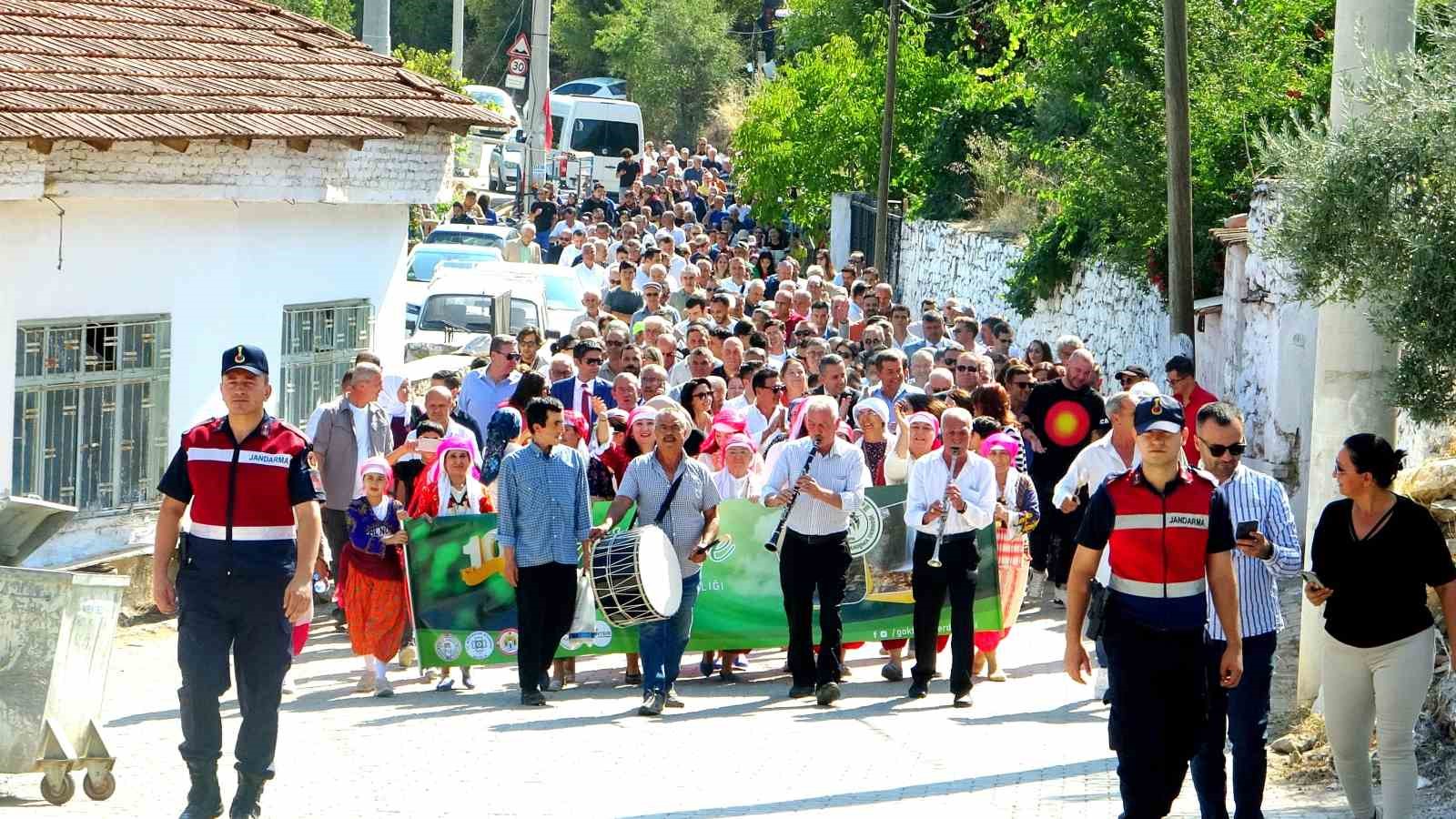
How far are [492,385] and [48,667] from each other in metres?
6.54

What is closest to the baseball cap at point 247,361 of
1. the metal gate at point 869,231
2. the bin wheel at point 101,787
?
the bin wheel at point 101,787

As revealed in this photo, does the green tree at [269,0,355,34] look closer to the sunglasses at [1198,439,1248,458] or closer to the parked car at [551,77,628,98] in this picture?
the parked car at [551,77,628,98]

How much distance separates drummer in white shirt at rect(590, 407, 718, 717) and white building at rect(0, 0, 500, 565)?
4.03 meters

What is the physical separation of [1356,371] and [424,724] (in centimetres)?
526

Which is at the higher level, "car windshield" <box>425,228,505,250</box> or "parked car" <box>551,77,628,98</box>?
"parked car" <box>551,77,628,98</box>

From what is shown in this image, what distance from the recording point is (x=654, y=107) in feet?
216

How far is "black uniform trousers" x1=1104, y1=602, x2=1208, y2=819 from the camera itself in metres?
7.92

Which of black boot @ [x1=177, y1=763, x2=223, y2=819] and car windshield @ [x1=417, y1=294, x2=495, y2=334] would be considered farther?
car windshield @ [x1=417, y1=294, x2=495, y2=334]

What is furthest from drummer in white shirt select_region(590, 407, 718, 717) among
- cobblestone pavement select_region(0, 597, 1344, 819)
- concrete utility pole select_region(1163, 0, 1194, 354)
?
concrete utility pole select_region(1163, 0, 1194, 354)

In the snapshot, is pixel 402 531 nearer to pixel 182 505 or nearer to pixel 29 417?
pixel 29 417

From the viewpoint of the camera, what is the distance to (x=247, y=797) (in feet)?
28.2

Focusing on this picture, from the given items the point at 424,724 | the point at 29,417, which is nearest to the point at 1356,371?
the point at 424,724

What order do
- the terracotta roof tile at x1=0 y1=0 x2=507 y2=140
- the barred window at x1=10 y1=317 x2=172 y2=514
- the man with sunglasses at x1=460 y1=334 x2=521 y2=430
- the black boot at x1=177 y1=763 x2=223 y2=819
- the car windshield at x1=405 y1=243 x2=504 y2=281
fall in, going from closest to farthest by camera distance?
the black boot at x1=177 y1=763 x2=223 y2=819 → the terracotta roof tile at x1=0 y1=0 x2=507 y2=140 → the barred window at x1=10 y1=317 x2=172 y2=514 → the man with sunglasses at x1=460 y1=334 x2=521 y2=430 → the car windshield at x1=405 y1=243 x2=504 y2=281

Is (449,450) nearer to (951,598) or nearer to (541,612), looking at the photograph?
(541,612)
